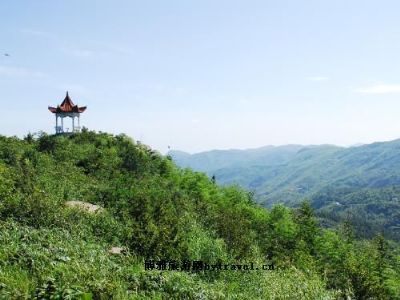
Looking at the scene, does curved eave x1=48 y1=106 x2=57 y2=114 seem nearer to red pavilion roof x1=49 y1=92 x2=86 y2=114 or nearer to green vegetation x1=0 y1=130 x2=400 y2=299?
red pavilion roof x1=49 y1=92 x2=86 y2=114

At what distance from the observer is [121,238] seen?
2266cm

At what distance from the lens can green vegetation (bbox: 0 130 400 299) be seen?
1248cm

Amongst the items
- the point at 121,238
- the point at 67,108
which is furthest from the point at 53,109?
the point at 121,238

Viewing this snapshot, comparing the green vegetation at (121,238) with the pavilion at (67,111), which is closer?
the green vegetation at (121,238)

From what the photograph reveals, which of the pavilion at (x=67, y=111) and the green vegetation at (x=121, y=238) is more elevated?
the pavilion at (x=67, y=111)

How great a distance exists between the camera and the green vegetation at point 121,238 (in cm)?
1248

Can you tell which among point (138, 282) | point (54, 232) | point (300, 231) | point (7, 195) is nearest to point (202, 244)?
point (54, 232)

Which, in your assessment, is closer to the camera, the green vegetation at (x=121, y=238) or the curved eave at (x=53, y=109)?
the green vegetation at (x=121, y=238)

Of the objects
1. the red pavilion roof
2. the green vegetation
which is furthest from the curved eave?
the green vegetation

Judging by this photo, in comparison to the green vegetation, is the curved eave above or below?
above

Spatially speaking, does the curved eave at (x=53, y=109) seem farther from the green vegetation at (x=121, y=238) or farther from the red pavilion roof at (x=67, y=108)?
the green vegetation at (x=121, y=238)

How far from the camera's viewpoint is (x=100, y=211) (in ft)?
84.0

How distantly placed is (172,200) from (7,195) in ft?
48.8

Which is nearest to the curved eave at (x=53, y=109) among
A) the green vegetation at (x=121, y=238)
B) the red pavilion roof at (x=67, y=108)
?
the red pavilion roof at (x=67, y=108)
